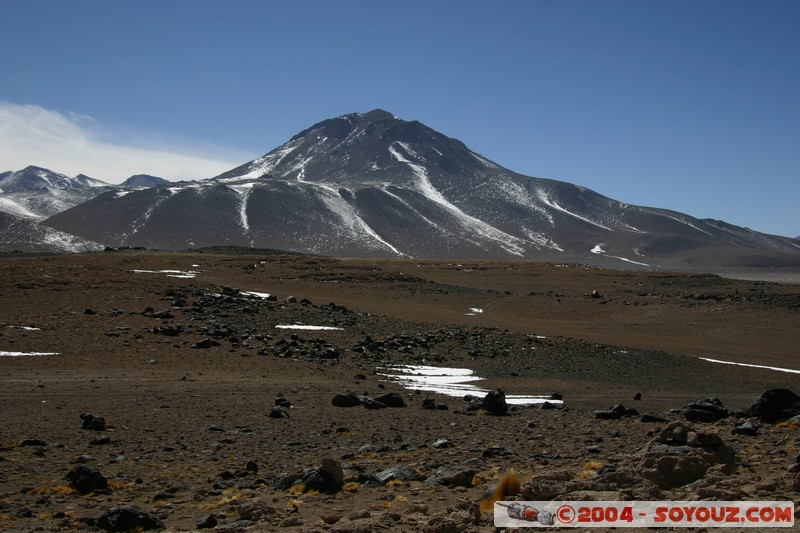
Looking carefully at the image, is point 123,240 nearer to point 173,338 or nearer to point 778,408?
point 173,338

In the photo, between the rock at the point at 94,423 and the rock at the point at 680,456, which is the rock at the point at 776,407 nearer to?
the rock at the point at 680,456

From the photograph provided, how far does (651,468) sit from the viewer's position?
7.79 m

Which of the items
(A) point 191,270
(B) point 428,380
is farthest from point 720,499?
(A) point 191,270

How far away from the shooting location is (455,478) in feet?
28.0

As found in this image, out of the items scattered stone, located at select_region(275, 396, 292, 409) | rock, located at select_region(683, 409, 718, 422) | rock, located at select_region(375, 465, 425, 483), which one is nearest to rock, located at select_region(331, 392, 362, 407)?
scattered stone, located at select_region(275, 396, 292, 409)

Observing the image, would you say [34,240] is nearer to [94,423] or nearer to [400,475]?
[94,423]

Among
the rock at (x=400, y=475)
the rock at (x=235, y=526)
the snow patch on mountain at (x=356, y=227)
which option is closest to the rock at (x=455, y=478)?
the rock at (x=400, y=475)

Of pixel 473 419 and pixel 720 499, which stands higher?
pixel 720 499

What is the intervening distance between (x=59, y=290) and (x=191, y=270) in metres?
23.5

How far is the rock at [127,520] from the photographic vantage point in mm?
7000

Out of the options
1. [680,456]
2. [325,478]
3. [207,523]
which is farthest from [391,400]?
[207,523]

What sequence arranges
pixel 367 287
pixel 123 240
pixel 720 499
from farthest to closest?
pixel 123 240 → pixel 367 287 → pixel 720 499

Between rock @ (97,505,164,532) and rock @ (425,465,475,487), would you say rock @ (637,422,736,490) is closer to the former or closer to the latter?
rock @ (425,465,475,487)

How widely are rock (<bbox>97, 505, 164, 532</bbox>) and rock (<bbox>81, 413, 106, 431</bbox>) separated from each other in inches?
185
